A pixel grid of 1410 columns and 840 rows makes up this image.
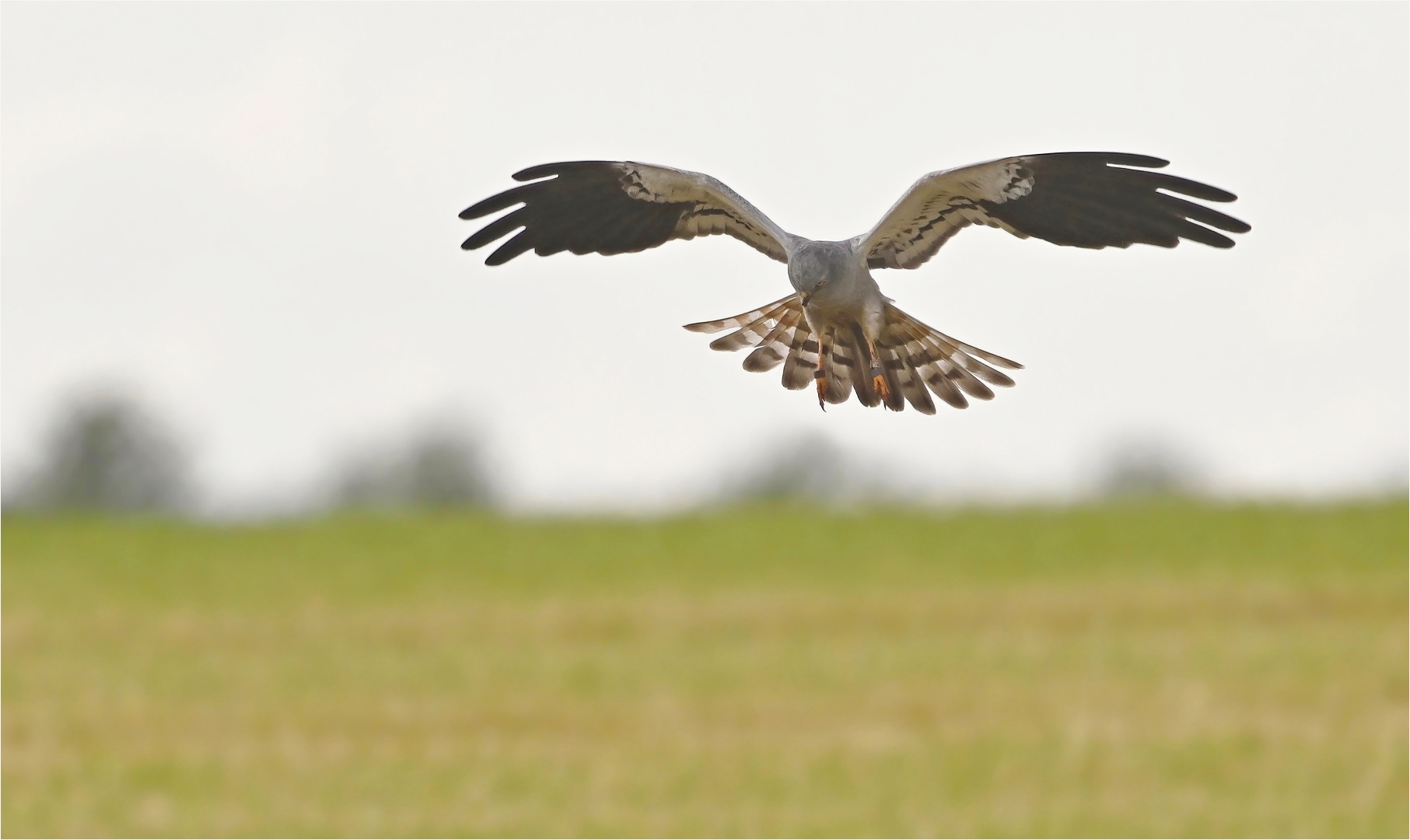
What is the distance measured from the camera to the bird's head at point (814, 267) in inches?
183

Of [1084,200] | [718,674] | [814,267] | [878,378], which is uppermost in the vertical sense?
[1084,200]

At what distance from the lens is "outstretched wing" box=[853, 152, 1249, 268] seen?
4902 millimetres

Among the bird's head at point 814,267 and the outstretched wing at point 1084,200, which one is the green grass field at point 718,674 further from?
the bird's head at point 814,267

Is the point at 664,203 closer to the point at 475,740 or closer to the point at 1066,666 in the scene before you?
the point at 475,740

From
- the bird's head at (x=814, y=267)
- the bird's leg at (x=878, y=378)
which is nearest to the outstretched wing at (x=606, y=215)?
the bird's leg at (x=878, y=378)

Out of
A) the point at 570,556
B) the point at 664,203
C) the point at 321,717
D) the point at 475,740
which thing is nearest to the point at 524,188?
the point at 664,203

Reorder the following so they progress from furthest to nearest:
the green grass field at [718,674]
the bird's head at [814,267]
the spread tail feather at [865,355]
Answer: the green grass field at [718,674], the spread tail feather at [865,355], the bird's head at [814,267]

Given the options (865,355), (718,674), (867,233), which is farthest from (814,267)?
(718,674)

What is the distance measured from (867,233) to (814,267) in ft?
1.12

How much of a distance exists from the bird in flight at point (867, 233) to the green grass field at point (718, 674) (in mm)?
26262

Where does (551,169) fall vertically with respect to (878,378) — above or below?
above

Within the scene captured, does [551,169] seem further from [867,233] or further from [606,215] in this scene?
[867,233]

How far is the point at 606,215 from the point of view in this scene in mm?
5516

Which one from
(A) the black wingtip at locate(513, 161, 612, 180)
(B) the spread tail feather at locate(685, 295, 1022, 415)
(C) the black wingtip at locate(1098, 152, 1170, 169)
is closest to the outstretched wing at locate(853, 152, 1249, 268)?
(C) the black wingtip at locate(1098, 152, 1170, 169)
